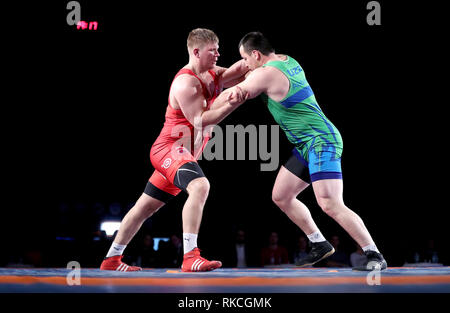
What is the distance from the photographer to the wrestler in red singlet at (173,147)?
9.52 ft

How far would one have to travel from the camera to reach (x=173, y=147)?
2979mm

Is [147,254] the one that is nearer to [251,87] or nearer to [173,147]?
[173,147]

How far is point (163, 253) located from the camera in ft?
19.6

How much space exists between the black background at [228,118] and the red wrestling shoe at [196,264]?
3981 mm

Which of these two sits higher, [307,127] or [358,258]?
[307,127]

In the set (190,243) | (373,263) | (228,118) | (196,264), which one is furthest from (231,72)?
(228,118)

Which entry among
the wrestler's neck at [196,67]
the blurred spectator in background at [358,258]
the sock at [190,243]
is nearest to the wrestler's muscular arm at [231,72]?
the wrestler's neck at [196,67]

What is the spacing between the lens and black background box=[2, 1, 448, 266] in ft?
22.3

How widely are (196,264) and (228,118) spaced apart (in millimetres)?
5372

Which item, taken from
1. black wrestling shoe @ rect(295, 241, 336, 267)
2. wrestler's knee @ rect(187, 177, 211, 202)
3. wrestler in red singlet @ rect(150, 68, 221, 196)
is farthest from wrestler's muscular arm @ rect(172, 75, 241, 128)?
black wrestling shoe @ rect(295, 241, 336, 267)

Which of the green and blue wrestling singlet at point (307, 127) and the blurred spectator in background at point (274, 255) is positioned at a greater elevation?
the green and blue wrestling singlet at point (307, 127)

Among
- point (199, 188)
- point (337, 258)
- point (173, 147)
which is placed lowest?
point (337, 258)

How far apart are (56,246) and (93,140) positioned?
2.38 metres

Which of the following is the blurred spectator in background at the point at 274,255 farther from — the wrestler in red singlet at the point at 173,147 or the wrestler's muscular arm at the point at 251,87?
the wrestler's muscular arm at the point at 251,87
